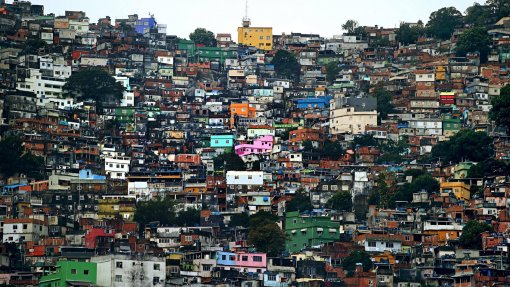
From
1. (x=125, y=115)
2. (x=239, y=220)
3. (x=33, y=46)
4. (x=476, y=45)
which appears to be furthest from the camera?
(x=476, y=45)

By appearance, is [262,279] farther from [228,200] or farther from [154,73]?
[154,73]

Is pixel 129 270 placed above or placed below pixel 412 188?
below

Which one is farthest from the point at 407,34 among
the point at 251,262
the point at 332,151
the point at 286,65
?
the point at 251,262

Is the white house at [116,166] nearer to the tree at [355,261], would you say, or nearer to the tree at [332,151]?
the tree at [332,151]

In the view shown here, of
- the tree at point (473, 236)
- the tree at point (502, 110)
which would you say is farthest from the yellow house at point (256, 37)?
the tree at point (473, 236)

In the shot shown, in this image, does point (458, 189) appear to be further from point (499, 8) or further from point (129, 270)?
point (499, 8)

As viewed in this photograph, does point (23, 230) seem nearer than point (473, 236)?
No

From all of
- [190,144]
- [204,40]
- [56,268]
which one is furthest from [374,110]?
[56,268]
